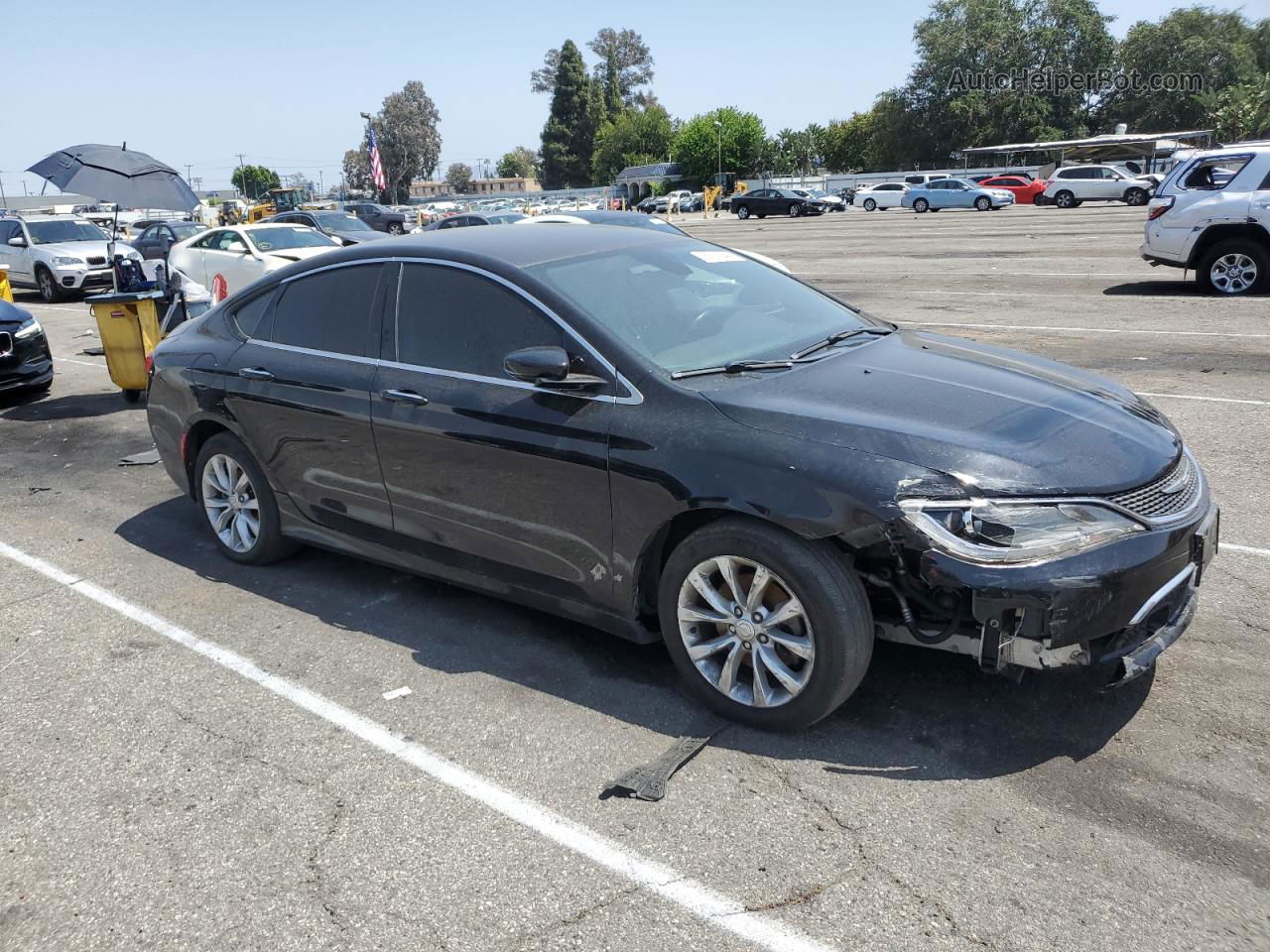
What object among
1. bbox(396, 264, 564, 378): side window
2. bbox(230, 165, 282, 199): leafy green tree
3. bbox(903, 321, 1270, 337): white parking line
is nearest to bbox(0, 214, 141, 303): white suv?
bbox(903, 321, 1270, 337): white parking line

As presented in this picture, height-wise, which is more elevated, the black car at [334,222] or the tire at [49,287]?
the black car at [334,222]

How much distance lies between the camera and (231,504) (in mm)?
5441

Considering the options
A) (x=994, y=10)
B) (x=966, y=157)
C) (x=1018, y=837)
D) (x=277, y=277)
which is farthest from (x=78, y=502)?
(x=994, y=10)

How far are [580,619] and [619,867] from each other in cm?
124

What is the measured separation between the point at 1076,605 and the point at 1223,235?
12191 millimetres

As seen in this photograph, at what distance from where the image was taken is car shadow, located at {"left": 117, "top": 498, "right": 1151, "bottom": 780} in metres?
3.40

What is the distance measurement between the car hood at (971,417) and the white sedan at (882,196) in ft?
172

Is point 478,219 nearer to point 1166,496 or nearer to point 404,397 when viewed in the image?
point 404,397

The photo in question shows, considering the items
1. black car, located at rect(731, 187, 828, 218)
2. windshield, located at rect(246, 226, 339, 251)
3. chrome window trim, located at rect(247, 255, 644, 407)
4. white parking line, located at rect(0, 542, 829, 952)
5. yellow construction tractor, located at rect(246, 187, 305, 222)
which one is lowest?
black car, located at rect(731, 187, 828, 218)

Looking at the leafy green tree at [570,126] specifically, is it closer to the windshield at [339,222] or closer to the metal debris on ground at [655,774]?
the windshield at [339,222]

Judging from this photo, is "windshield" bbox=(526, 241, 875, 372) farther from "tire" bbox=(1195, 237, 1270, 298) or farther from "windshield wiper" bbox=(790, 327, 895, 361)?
"tire" bbox=(1195, 237, 1270, 298)

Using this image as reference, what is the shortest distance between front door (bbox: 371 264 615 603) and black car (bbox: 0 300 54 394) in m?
7.43

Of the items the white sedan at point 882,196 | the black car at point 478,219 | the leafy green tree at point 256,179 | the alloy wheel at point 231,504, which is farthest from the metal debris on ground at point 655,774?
the leafy green tree at point 256,179

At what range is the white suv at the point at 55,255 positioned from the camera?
20.3 m
